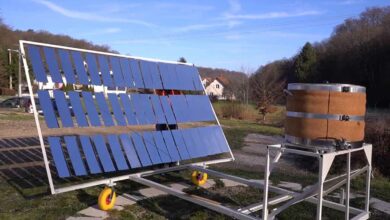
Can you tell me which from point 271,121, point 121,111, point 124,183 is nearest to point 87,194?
point 124,183

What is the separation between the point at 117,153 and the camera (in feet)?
23.4

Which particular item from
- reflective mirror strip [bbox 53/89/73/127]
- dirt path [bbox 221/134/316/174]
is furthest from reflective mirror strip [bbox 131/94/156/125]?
dirt path [bbox 221/134/316/174]

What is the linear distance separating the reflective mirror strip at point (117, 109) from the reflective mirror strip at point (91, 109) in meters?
0.41

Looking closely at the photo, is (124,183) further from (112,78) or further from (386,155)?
(386,155)

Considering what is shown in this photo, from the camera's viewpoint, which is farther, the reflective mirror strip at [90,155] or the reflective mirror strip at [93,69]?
the reflective mirror strip at [93,69]

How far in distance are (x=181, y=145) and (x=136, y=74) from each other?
168 cm

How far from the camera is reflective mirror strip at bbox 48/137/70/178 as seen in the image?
6.19m

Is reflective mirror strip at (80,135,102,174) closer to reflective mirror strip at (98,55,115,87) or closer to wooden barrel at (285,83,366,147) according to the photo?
reflective mirror strip at (98,55,115,87)

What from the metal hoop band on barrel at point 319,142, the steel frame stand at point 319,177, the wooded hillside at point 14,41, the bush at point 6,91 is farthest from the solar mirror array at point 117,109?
the bush at point 6,91

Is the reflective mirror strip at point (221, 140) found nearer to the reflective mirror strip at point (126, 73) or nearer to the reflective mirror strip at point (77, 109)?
→ the reflective mirror strip at point (126, 73)

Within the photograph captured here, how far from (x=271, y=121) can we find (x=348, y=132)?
94.7 feet

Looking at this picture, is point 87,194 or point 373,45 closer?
point 87,194

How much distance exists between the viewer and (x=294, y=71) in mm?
74125

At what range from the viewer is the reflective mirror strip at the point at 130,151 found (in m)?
7.28
